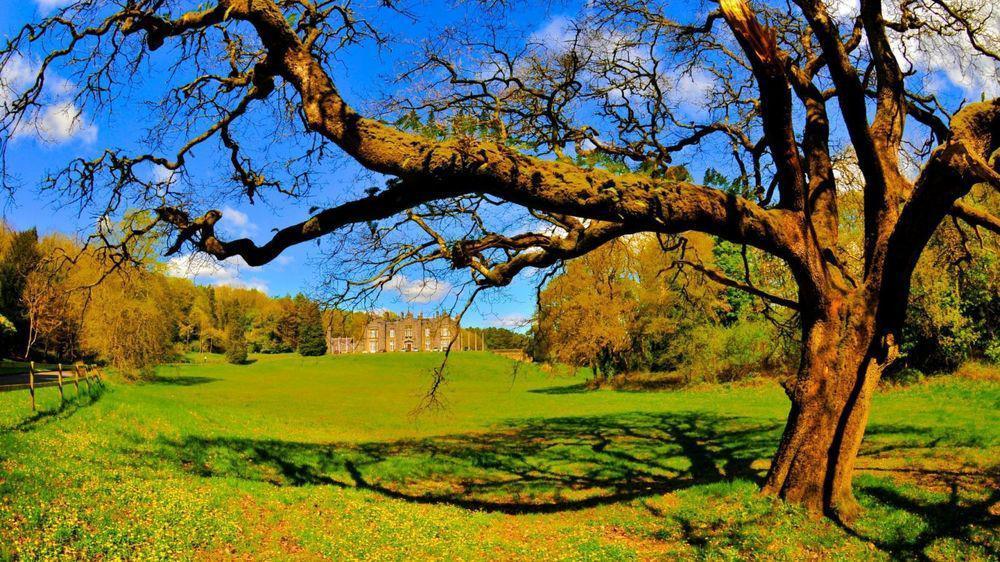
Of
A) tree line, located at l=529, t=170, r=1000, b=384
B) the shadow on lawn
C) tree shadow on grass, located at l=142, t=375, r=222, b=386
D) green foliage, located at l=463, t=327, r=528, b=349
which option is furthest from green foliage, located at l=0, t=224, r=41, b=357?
green foliage, located at l=463, t=327, r=528, b=349

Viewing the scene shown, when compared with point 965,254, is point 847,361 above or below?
below

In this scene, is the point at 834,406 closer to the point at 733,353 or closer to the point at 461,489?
the point at 461,489

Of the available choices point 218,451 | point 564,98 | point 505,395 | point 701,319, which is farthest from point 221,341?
point 564,98

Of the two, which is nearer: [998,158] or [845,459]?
[998,158]

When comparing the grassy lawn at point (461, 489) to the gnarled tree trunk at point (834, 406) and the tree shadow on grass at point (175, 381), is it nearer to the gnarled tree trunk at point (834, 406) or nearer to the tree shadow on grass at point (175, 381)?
the gnarled tree trunk at point (834, 406)

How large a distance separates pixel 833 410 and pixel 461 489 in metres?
7.17

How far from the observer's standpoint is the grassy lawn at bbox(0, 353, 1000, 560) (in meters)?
7.11

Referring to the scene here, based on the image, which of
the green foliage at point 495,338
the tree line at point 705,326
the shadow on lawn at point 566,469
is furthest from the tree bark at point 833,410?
the green foliage at point 495,338

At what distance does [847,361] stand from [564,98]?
6518 mm

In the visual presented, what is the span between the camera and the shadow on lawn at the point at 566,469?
762 centimetres

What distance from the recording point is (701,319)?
37.1 meters

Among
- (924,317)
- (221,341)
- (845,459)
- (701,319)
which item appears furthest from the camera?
(221,341)

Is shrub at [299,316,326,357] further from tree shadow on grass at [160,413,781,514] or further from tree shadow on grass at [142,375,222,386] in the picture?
tree shadow on grass at [160,413,781,514]

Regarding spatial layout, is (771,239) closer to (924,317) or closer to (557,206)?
(557,206)
